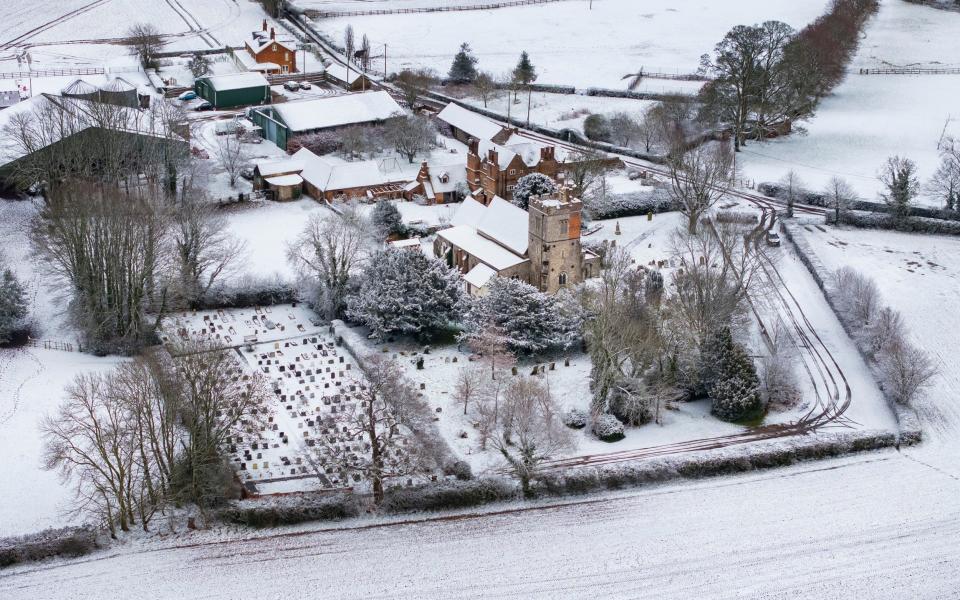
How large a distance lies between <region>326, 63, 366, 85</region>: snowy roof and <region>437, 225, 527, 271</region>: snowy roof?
3790 cm

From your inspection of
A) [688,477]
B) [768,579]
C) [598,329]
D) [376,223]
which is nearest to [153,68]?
[376,223]

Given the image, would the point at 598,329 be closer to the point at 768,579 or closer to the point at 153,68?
the point at 768,579

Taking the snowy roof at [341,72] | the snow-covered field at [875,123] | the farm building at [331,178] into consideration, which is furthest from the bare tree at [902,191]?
the snowy roof at [341,72]

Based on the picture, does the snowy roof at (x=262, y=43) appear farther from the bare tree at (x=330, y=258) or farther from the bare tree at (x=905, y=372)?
the bare tree at (x=905, y=372)

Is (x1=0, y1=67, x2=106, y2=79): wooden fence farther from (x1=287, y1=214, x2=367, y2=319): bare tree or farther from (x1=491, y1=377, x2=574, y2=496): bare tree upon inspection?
(x1=491, y1=377, x2=574, y2=496): bare tree

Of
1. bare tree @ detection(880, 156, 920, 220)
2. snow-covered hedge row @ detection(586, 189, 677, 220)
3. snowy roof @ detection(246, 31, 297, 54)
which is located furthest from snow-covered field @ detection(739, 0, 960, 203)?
snowy roof @ detection(246, 31, 297, 54)

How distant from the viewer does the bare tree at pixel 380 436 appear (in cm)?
4331

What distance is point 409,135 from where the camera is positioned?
7944 centimetres

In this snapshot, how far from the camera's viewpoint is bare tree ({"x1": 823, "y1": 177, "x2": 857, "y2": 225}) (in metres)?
69.6

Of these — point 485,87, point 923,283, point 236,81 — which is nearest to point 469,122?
point 485,87

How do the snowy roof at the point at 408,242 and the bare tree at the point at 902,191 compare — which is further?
the bare tree at the point at 902,191

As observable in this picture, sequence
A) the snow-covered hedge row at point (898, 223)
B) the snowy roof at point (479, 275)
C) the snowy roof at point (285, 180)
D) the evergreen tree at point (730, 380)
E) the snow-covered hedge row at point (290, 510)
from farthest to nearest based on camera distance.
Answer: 1. the snowy roof at point (285, 180)
2. the snow-covered hedge row at point (898, 223)
3. the snowy roof at point (479, 275)
4. the evergreen tree at point (730, 380)
5. the snow-covered hedge row at point (290, 510)

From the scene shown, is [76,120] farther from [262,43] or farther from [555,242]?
[555,242]

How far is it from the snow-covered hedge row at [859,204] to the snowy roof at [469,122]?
1995 centimetres
